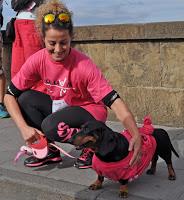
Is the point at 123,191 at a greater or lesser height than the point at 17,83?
lesser

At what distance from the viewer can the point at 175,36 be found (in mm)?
4836

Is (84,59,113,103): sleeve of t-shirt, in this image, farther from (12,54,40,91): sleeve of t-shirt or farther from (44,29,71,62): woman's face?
(12,54,40,91): sleeve of t-shirt

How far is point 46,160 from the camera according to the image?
4074 millimetres

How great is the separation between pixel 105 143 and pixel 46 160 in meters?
1.16

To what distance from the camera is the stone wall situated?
495 centimetres

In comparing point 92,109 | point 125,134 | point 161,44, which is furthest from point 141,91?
point 125,134

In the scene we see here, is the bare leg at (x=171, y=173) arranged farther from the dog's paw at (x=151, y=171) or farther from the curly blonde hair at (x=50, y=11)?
the curly blonde hair at (x=50, y=11)

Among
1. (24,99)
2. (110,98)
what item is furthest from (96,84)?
(24,99)

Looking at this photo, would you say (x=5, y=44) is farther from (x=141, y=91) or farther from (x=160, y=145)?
(x=160, y=145)

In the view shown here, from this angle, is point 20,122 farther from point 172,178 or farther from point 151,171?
Answer: point 172,178

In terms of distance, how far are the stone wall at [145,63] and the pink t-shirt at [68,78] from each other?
1478 millimetres

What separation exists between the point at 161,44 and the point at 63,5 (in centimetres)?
180

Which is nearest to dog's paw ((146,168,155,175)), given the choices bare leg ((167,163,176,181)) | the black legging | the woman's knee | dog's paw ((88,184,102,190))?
bare leg ((167,163,176,181))

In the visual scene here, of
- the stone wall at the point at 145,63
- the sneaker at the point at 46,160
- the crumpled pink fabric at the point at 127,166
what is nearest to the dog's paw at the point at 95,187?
the crumpled pink fabric at the point at 127,166
